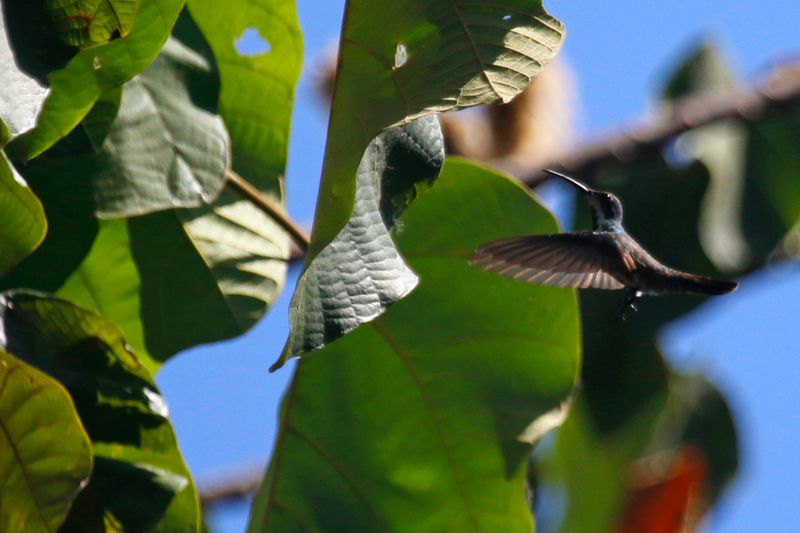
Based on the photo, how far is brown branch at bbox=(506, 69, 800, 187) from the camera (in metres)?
2.87

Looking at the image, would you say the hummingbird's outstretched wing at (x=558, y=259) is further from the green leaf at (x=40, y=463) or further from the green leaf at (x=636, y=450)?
the green leaf at (x=636, y=450)

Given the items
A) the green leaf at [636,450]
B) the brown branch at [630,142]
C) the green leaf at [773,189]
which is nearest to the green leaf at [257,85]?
the brown branch at [630,142]

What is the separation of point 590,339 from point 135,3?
2131 mm

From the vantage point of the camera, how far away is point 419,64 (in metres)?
1.32

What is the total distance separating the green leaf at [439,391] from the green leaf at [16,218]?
1.75 feet

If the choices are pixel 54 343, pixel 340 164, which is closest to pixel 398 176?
pixel 340 164

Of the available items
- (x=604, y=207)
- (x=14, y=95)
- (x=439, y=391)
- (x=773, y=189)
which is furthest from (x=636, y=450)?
(x=14, y=95)

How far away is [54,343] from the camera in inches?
56.6

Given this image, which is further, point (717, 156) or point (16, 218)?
point (717, 156)

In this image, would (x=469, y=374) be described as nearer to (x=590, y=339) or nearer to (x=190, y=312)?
(x=190, y=312)

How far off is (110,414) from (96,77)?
0.40 meters

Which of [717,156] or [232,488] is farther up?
[717,156]

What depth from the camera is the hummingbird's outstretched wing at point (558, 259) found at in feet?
5.22

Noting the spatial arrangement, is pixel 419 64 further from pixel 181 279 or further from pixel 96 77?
pixel 181 279
